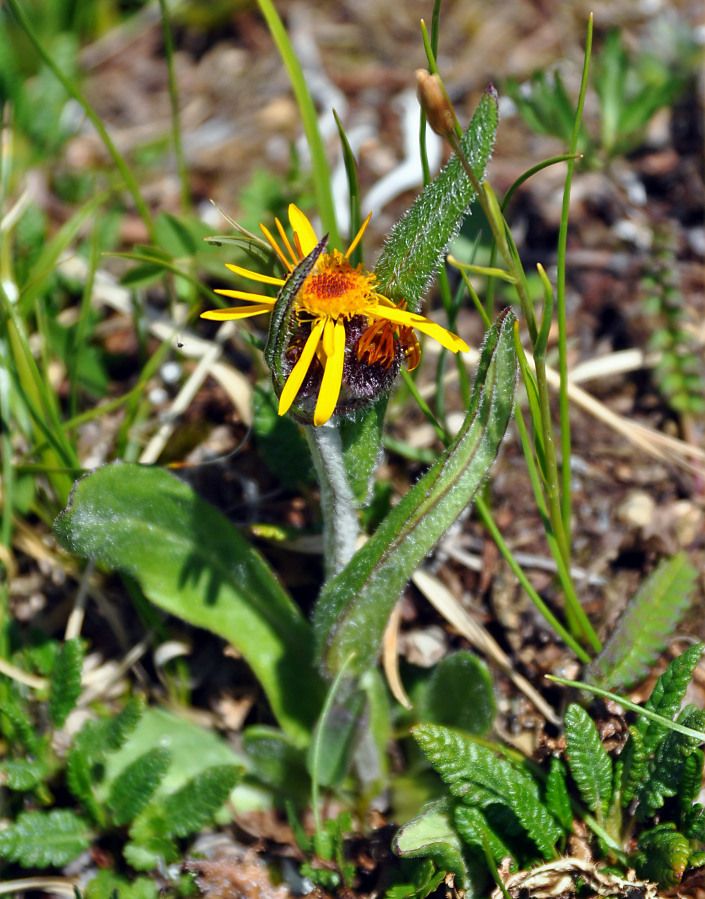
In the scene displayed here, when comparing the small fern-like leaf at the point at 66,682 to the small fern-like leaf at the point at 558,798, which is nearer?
the small fern-like leaf at the point at 558,798

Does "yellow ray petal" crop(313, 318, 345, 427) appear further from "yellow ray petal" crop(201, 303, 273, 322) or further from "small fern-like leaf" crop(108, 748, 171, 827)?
"small fern-like leaf" crop(108, 748, 171, 827)

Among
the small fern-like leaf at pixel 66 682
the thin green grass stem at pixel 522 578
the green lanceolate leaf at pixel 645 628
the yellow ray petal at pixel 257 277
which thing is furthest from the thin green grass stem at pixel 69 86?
the green lanceolate leaf at pixel 645 628

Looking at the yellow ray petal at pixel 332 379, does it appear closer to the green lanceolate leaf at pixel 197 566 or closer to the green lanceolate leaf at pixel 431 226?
the green lanceolate leaf at pixel 431 226

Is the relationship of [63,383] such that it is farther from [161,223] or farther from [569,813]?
[569,813]

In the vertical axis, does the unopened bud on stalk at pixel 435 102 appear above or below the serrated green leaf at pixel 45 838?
above

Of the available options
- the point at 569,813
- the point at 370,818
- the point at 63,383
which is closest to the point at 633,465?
the point at 569,813

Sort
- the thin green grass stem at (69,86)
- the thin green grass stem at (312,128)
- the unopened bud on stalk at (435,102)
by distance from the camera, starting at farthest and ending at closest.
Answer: the thin green grass stem at (312,128), the thin green grass stem at (69,86), the unopened bud on stalk at (435,102)

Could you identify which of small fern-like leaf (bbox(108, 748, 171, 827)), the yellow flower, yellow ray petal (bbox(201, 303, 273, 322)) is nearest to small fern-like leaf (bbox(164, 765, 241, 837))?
small fern-like leaf (bbox(108, 748, 171, 827))
